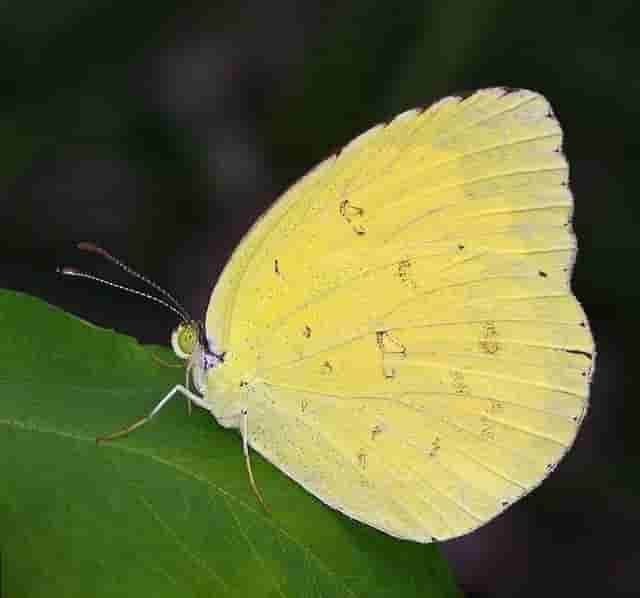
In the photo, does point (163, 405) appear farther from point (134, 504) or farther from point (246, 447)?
point (134, 504)

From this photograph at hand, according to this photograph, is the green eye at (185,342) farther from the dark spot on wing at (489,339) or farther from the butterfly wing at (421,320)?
the dark spot on wing at (489,339)

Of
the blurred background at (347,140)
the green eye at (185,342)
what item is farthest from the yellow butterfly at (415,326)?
the blurred background at (347,140)

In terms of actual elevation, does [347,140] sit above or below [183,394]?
above

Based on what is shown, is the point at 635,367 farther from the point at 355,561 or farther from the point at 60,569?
the point at 60,569

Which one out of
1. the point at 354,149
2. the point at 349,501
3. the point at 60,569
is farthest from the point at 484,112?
the point at 60,569

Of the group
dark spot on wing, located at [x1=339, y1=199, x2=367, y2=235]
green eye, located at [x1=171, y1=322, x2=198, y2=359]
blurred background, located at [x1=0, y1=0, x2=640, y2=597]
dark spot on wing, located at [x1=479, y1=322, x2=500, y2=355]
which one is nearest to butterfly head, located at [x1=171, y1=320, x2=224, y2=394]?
green eye, located at [x1=171, y1=322, x2=198, y2=359]

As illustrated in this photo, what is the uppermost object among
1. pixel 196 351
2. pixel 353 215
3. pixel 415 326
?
pixel 353 215

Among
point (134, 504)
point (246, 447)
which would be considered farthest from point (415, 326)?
point (134, 504)
